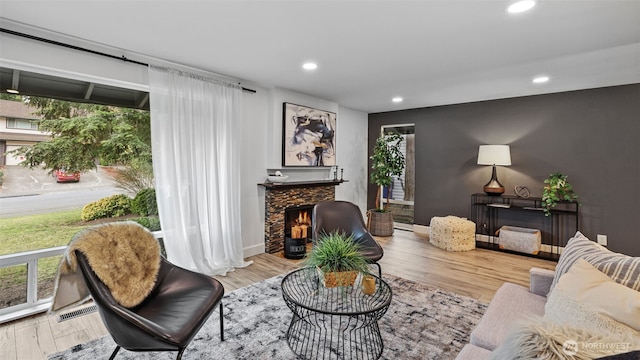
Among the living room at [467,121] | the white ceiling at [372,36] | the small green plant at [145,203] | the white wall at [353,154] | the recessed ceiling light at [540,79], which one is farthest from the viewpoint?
the white wall at [353,154]

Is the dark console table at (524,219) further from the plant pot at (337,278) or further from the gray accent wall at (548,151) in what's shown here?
the plant pot at (337,278)

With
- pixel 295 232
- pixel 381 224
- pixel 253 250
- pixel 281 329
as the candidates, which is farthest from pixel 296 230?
pixel 281 329

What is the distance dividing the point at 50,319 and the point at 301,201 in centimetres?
304

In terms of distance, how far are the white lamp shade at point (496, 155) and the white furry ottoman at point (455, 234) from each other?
38.7 inches

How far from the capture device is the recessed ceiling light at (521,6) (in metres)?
1.99

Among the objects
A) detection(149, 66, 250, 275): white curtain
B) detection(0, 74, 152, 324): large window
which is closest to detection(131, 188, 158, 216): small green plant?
detection(0, 74, 152, 324): large window

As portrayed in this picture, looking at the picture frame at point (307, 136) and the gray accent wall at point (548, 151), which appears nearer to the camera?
the gray accent wall at point (548, 151)

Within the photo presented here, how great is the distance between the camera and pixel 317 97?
4.80m

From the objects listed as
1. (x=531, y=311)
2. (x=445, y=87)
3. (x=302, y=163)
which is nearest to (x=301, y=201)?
(x=302, y=163)

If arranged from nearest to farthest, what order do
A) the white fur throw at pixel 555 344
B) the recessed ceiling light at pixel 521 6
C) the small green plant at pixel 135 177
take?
the white fur throw at pixel 555 344
the recessed ceiling light at pixel 521 6
the small green plant at pixel 135 177

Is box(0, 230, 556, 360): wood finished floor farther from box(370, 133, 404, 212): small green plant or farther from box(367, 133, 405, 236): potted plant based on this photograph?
box(370, 133, 404, 212): small green plant

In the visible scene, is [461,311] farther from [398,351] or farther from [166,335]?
[166,335]

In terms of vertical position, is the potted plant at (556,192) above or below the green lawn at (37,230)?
above

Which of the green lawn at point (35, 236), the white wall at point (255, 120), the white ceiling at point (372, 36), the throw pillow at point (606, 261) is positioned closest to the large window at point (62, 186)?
the green lawn at point (35, 236)
